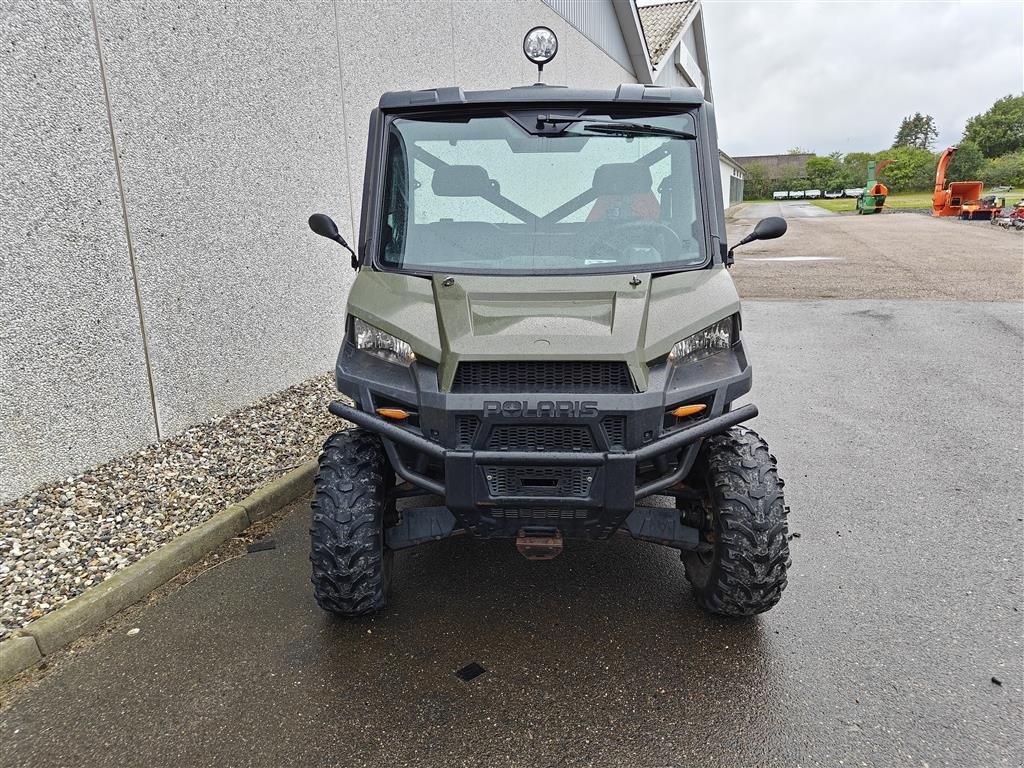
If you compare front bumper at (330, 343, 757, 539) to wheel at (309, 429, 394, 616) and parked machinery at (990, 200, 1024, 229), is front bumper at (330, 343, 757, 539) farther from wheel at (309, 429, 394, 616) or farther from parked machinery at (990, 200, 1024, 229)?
parked machinery at (990, 200, 1024, 229)

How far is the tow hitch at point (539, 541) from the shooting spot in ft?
9.31

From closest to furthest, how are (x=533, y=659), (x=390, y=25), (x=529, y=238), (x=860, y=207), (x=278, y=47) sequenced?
(x=533, y=659), (x=529, y=238), (x=278, y=47), (x=390, y=25), (x=860, y=207)

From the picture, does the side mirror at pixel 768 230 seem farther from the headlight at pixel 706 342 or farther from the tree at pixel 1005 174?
the tree at pixel 1005 174

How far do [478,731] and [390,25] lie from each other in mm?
7508

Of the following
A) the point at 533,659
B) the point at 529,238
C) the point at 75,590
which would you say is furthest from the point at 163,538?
the point at 529,238

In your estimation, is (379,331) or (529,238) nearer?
(379,331)

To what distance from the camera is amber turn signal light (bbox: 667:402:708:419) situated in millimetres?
2760

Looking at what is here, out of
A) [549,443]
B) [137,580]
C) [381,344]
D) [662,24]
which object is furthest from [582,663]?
[662,24]

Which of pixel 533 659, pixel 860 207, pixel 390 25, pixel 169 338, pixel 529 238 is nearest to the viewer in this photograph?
pixel 533 659

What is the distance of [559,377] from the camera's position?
268 cm

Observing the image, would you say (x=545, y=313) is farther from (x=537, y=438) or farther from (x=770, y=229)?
(x=770, y=229)

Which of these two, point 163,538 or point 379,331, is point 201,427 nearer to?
point 163,538

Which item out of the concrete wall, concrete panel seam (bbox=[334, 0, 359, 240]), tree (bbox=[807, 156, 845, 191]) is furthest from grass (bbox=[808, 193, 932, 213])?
the concrete wall

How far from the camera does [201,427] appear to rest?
17.6ft
